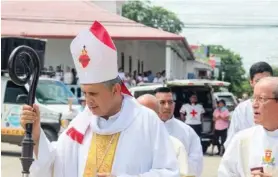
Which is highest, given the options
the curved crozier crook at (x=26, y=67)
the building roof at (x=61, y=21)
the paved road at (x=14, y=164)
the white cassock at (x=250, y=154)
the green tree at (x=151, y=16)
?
the green tree at (x=151, y=16)

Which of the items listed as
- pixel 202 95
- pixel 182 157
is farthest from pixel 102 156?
pixel 202 95

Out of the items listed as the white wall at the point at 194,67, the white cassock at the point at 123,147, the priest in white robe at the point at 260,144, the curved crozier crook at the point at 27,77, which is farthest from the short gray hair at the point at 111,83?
the white wall at the point at 194,67

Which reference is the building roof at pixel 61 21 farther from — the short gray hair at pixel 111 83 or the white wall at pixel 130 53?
the short gray hair at pixel 111 83

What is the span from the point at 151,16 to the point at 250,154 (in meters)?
71.8

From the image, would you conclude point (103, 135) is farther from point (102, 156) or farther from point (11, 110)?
point (11, 110)

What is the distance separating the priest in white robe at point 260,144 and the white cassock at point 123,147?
2.68ft

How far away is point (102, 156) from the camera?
455 centimetres

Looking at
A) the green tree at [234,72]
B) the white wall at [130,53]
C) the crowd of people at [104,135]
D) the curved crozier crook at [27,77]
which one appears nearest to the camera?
the curved crozier crook at [27,77]

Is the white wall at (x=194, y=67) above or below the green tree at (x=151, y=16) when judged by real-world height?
below

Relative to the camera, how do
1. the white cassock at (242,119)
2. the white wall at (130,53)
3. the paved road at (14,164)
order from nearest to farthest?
1. the white cassock at (242,119)
2. the paved road at (14,164)
3. the white wall at (130,53)

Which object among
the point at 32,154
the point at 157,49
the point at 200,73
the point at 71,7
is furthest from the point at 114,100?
the point at 200,73

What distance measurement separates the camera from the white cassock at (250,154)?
5164mm

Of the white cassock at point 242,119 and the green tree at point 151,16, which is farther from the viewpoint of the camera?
the green tree at point 151,16

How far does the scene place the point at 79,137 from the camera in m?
4.62
